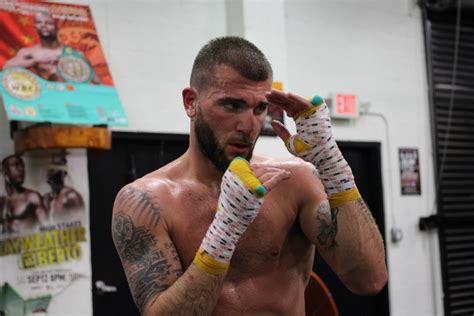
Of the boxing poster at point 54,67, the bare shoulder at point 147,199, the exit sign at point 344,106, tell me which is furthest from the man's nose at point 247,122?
the exit sign at point 344,106

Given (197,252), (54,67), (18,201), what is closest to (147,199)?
(197,252)

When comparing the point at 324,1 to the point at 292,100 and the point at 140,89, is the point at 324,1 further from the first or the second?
the point at 292,100

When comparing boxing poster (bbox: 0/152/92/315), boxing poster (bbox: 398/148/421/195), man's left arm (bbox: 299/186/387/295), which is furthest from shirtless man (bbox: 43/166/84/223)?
boxing poster (bbox: 398/148/421/195)

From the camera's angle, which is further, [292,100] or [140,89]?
[140,89]

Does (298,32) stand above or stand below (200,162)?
above

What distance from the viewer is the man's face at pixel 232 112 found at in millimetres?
1920

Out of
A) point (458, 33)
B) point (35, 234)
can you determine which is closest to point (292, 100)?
point (35, 234)

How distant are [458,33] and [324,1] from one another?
5.13 feet

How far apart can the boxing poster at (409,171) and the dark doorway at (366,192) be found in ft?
0.89

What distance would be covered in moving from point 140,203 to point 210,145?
278 mm

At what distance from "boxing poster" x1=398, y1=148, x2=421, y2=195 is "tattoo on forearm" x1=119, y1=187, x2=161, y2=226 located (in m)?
4.24

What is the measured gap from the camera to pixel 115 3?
446 cm

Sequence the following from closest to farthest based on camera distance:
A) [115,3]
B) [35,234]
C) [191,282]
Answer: [191,282]
[35,234]
[115,3]

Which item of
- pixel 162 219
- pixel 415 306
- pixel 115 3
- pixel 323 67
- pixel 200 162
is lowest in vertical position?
pixel 415 306
